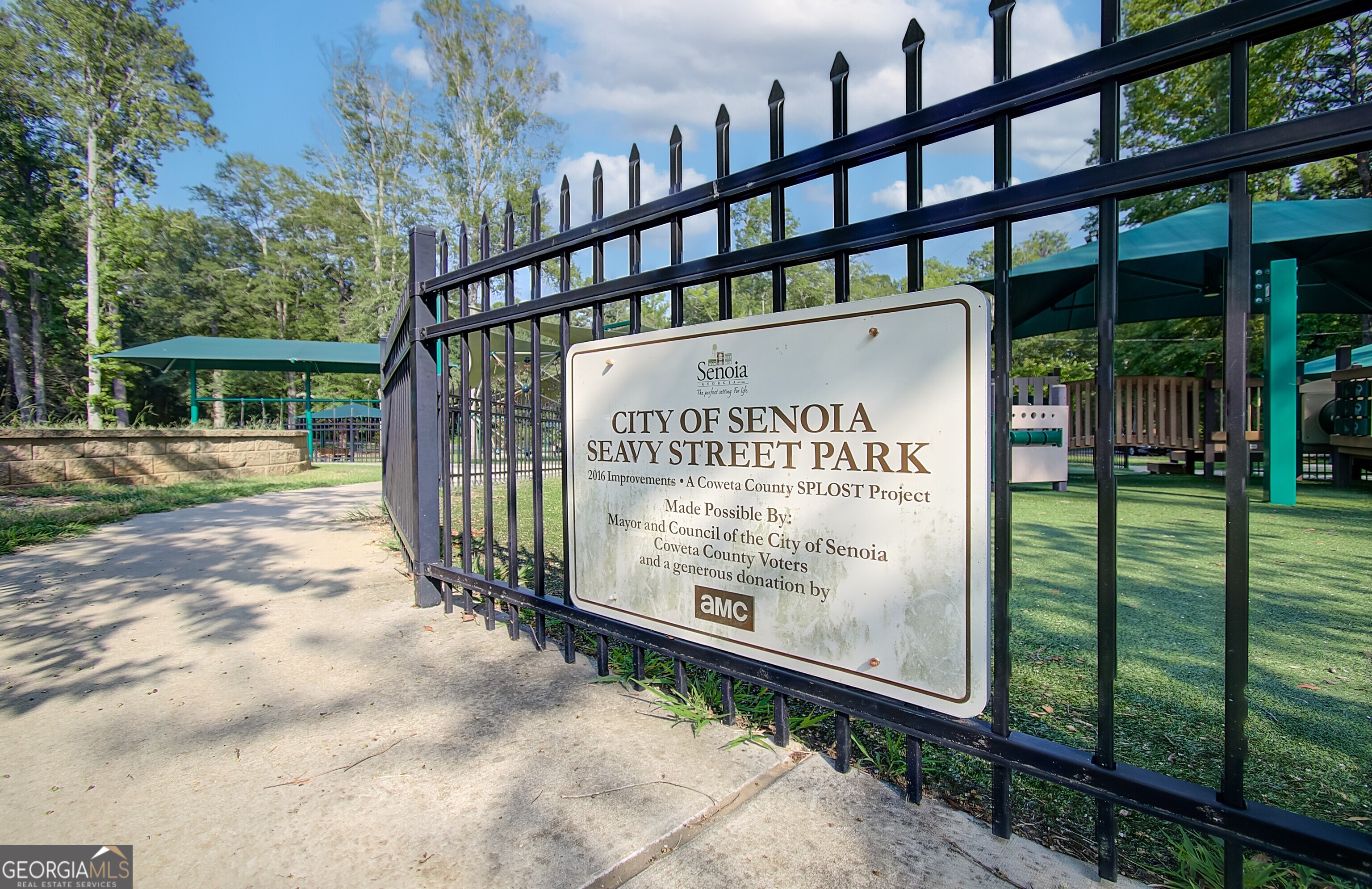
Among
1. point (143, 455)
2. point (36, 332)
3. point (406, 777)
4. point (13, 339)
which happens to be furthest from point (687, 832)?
point (36, 332)

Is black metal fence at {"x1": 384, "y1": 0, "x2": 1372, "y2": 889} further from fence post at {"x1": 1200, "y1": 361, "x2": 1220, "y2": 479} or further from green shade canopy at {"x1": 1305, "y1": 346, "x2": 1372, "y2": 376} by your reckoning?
fence post at {"x1": 1200, "y1": 361, "x2": 1220, "y2": 479}

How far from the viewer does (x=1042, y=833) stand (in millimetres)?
1438

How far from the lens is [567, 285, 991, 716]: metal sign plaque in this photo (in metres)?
1.38

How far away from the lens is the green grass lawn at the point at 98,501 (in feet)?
18.4

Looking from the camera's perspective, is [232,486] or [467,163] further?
[467,163]

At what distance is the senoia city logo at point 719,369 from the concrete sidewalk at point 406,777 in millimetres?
1115

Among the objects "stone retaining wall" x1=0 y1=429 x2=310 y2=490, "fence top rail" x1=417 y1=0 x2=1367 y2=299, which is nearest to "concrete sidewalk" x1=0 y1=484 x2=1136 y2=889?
"fence top rail" x1=417 y1=0 x2=1367 y2=299

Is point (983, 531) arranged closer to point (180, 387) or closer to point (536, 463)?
point (536, 463)

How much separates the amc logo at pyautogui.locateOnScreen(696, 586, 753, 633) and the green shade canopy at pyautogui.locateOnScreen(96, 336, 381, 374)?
16.9 metres

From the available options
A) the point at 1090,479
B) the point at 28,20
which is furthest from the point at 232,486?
the point at 28,20

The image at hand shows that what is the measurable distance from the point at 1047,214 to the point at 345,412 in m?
32.7

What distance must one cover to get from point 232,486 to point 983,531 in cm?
1242

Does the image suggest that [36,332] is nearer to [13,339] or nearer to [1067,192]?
[13,339]

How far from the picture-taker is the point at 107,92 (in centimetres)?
2027
